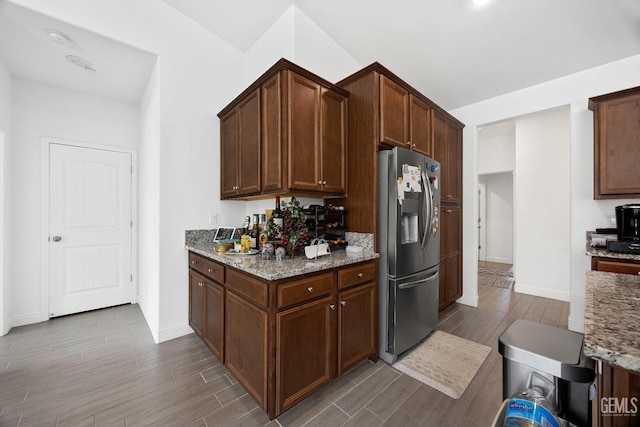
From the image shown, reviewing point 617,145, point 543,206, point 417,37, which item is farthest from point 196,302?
point 543,206

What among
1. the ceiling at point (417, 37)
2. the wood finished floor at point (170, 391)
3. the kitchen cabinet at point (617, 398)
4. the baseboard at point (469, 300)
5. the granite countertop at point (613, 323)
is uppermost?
the ceiling at point (417, 37)

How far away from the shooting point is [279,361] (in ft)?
5.02

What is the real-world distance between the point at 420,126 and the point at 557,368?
8.23ft

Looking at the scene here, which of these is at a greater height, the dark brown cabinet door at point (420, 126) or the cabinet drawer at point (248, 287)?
the dark brown cabinet door at point (420, 126)

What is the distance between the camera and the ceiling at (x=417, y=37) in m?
2.22

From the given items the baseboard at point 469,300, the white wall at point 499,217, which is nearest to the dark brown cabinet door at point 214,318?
the baseboard at point 469,300

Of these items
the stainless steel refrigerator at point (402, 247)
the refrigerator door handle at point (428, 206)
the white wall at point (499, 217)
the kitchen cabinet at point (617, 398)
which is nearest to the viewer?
the kitchen cabinet at point (617, 398)

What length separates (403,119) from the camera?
249cm

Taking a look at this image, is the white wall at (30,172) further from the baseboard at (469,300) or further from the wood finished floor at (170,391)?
the baseboard at (469,300)

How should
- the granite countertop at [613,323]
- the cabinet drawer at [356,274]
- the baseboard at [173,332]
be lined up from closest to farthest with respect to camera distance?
the granite countertop at [613,323], the cabinet drawer at [356,274], the baseboard at [173,332]

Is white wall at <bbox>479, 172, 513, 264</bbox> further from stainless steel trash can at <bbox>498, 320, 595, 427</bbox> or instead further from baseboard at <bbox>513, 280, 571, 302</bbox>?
stainless steel trash can at <bbox>498, 320, 595, 427</bbox>

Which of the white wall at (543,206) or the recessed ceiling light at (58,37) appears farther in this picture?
the white wall at (543,206)

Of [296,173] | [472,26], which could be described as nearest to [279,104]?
[296,173]

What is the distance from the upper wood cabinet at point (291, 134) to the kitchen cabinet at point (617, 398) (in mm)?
1783
